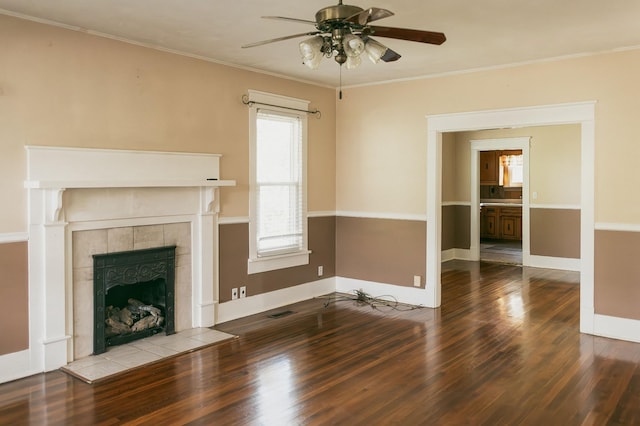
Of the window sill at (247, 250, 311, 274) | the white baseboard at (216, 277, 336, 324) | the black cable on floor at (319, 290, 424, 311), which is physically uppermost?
the window sill at (247, 250, 311, 274)

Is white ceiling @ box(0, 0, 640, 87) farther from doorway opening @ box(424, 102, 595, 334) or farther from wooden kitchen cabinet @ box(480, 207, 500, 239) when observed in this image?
wooden kitchen cabinet @ box(480, 207, 500, 239)

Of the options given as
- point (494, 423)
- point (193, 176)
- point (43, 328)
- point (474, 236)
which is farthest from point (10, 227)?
point (474, 236)

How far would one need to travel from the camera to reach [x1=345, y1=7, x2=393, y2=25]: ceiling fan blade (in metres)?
2.60

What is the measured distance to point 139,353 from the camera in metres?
4.25

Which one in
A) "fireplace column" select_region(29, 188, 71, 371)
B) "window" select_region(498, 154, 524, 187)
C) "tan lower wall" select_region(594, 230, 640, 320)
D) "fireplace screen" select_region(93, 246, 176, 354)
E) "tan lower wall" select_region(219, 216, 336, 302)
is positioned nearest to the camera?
"fireplace column" select_region(29, 188, 71, 371)

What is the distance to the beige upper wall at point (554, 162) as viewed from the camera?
8328 millimetres

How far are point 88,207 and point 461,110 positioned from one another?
12.8 ft

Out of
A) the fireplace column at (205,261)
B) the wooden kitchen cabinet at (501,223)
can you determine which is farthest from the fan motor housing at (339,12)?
the wooden kitchen cabinet at (501,223)

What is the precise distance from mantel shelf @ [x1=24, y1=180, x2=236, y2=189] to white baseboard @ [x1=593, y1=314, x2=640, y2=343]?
3.77m

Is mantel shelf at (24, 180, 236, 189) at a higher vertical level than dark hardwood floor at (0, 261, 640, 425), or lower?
higher

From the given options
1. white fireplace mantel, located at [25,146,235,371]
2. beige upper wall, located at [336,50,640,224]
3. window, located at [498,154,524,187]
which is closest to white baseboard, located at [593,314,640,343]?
beige upper wall, located at [336,50,640,224]

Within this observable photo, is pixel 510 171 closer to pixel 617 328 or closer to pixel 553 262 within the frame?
pixel 553 262

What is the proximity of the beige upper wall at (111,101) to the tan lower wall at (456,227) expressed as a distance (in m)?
4.67

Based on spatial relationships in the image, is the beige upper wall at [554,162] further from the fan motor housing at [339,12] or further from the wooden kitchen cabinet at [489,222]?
the fan motor housing at [339,12]
